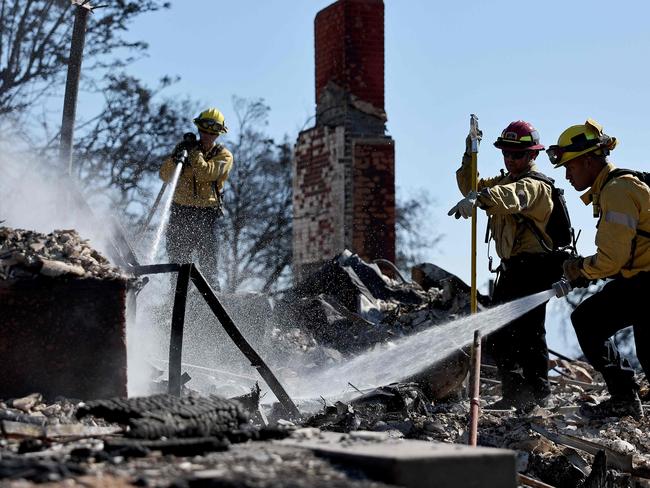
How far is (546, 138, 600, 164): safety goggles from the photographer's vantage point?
625 cm

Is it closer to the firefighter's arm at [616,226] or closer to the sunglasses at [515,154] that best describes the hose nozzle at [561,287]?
the firefighter's arm at [616,226]

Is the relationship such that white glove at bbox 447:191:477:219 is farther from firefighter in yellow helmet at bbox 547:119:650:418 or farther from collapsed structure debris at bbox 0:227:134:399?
collapsed structure debris at bbox 0:227:134:399

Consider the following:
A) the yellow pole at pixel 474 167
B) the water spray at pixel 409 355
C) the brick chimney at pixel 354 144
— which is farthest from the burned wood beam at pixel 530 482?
the brick chimney at pixel 354 144

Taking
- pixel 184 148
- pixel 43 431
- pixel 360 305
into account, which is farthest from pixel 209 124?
pixel 43 431

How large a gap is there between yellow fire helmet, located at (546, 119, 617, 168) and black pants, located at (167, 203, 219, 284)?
165 inches

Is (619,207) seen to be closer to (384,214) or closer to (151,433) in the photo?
(151,433)

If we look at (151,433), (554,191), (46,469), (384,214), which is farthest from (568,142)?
(384,214)

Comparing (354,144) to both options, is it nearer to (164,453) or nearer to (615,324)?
(615,324)

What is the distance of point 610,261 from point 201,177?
4.62 metres

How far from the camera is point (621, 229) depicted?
5.83m

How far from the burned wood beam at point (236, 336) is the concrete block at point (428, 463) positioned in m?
2.29

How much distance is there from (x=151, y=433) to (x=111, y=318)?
165 centimetres

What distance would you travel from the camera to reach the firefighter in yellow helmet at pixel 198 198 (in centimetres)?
933

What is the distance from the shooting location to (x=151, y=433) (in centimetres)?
359
